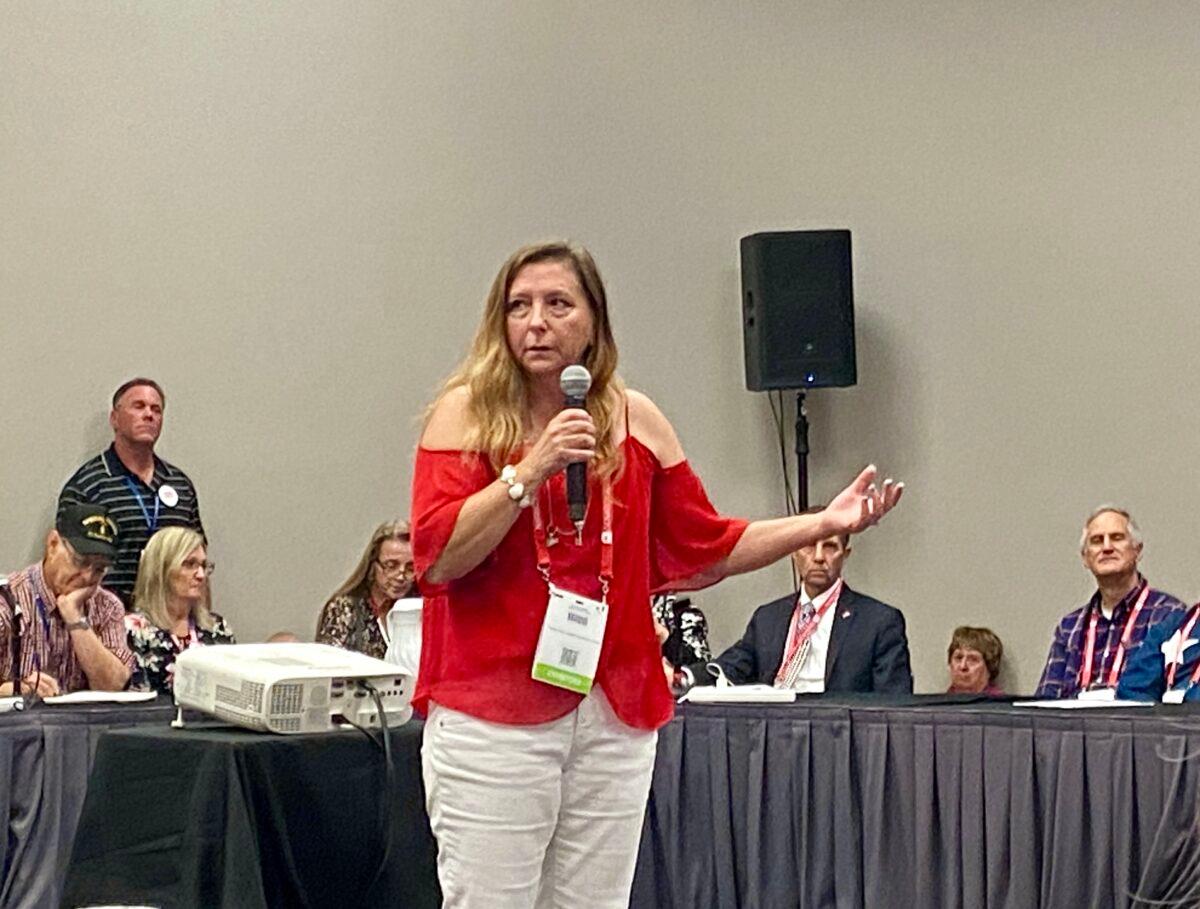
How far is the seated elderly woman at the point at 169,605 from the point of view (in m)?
5.28

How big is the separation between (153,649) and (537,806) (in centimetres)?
336

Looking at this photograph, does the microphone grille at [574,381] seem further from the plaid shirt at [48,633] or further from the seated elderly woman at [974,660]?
the seated elderly woman at [974,660]

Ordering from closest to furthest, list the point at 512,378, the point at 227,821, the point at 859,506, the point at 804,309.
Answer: the point at 512,378, the point at 859,506, the point at 227,821, the point at 804,309

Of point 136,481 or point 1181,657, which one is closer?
point 1181,657

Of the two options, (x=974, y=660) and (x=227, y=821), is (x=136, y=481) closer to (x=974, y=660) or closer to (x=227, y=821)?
(x=974, y=660)

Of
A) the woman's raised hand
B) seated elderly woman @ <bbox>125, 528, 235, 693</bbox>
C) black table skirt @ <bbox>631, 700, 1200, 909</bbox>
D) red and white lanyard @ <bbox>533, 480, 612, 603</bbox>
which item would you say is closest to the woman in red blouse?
red and white lanyard @ <bbox>533, 480, 612, 603</bbox>

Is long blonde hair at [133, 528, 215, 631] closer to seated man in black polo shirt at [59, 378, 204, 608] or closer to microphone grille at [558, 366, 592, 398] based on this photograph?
seated man in black polo shirt at [59, 378, 204, 608]

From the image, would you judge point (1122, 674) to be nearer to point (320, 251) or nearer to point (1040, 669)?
point (1040, 669)

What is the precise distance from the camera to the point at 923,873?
4.19m

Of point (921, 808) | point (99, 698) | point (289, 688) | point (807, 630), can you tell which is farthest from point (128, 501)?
point (289, 688)

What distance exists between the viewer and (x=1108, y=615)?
5.37m

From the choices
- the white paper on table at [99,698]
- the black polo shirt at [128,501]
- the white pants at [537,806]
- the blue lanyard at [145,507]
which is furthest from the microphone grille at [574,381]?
the blue lanyard at [145,507]

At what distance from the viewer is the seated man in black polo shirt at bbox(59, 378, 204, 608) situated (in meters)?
6.23

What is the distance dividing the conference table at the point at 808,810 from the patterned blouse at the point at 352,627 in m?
1.36
